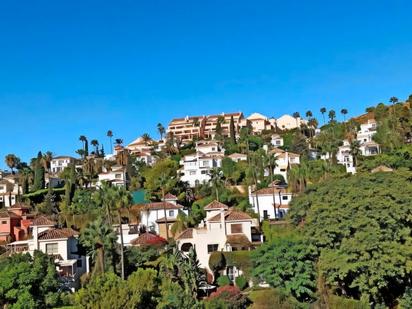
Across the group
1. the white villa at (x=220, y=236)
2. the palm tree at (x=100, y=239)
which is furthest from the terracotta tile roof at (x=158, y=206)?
the palm tree at (x=100, y=239)

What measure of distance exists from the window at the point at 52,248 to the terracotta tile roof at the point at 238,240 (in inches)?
632

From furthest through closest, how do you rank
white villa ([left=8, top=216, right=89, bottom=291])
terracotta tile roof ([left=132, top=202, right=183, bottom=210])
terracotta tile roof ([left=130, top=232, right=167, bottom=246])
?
terracotta tile roof ([left=132, top=202, right=183, bottom=210]), terracotta tile roof ([left=130, top=232, right=167, bottom=246]), white villa ([left=8, top=216, right=89, bottom=291])

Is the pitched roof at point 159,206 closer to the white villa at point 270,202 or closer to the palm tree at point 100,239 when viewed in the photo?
the white villa at point 270,202

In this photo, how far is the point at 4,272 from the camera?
109 feet

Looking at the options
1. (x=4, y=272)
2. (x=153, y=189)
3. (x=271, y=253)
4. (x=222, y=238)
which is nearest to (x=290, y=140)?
(x=153, y=189)

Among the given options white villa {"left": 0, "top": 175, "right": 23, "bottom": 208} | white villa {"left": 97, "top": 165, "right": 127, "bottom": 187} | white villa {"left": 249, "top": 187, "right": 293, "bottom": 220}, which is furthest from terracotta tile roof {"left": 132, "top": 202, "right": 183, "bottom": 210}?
white villa {"left": 0, "top": 175, "right": 23, "bottom": 208}

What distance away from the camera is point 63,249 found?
48.2 metres

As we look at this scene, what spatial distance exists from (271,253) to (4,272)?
63.7 feet

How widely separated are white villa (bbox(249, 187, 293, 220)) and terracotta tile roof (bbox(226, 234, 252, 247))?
1258 cm

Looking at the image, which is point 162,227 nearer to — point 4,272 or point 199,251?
point 199,251

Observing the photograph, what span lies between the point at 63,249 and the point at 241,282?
17.2 metres

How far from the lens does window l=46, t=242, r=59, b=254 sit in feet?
158

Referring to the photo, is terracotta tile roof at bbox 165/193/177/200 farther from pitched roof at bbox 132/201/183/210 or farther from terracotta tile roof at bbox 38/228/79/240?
terracotta tile roof at bbox 38/228/79/240

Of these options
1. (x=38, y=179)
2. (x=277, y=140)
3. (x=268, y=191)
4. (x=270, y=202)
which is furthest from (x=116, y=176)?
(x=277, y=140)
